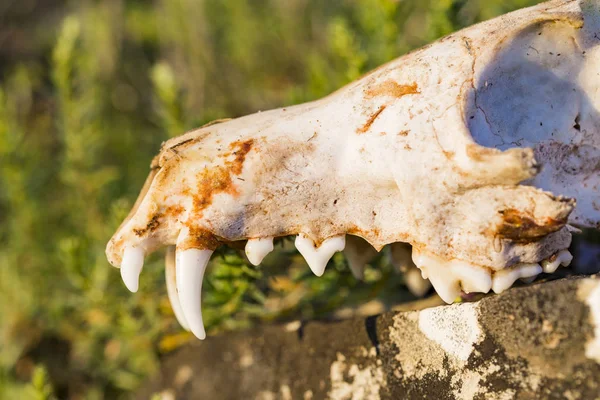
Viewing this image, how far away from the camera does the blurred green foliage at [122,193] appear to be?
1903 mm

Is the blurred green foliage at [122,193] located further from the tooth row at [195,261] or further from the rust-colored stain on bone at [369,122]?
the rust-colored stain on bone at [369,122]

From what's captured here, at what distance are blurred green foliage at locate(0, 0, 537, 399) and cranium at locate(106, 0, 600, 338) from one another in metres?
0.28

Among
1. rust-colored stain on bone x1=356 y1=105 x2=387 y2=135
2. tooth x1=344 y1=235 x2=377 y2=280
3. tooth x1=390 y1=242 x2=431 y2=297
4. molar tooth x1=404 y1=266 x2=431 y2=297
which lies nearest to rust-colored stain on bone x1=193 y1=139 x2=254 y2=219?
rust-colored stain on bone x1=356 y1=105 x2=387 y2=135

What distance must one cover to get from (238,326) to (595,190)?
106cm

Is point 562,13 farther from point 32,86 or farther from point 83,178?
point 32,86

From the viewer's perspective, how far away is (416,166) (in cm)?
118

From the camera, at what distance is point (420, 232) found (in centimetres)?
119

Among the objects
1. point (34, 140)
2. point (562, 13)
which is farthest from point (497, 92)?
point (34, 140)

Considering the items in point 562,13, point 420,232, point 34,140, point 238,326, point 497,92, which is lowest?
point 238,326

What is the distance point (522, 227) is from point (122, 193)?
78.8 inches

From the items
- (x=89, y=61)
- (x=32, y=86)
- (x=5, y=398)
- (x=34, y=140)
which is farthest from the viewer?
(x=32, y=86)

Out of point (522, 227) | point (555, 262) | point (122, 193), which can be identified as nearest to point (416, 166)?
point (522, 227)

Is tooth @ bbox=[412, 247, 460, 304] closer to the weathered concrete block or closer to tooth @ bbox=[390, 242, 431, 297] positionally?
the weathered concrete block

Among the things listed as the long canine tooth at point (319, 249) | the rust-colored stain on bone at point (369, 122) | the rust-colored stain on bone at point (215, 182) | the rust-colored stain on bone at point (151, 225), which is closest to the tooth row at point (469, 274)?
the long canine tooth at point (319, 249)
